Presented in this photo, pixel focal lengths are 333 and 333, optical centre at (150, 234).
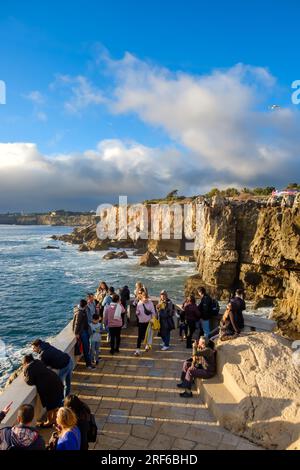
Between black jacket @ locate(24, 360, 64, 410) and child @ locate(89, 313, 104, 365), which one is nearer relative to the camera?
black jacket @ locate(24, 360, 64, 410)

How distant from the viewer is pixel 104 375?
781 centimetres

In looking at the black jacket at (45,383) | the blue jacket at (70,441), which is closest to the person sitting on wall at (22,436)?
the blue jacket at (70,441)

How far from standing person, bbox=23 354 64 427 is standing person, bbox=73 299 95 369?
1947 millimetres

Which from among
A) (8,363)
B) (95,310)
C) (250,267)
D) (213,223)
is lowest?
(8,363)

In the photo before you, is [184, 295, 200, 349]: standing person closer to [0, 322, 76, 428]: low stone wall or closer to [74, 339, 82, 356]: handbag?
[74, 339, 82, 356]: handbag

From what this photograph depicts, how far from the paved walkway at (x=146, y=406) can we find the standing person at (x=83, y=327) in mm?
523

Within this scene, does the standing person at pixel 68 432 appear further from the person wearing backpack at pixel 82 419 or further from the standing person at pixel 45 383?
the standing person at pixel 45 383

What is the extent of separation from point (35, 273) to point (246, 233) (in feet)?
96.1

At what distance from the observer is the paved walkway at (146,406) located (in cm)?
550

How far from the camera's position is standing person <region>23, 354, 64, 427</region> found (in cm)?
555

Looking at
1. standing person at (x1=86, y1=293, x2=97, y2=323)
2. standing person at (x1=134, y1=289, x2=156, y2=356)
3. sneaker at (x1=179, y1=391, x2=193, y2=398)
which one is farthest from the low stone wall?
standing person at (x1=134, y1=289, x2=156, y2=356)

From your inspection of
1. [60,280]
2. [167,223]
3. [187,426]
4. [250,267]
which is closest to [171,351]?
[187,426]

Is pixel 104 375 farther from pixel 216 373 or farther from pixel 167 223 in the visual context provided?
pixel 167 223
